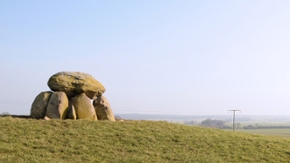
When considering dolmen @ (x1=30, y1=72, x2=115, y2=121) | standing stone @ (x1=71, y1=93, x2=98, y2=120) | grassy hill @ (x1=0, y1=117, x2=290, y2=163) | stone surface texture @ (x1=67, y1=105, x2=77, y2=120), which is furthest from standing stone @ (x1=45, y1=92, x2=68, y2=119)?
grassy hill @ (x1=0, y1=117, x2=290, y2=163)

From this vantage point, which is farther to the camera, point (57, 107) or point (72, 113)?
point (72, 113)

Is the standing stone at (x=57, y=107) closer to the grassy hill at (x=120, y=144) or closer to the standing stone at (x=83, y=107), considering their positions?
the standing stone at (x=83, y=107)

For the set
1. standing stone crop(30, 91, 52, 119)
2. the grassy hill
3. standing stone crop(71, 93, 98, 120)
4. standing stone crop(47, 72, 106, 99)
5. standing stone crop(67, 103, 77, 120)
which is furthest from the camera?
standing stone crop(47, 72, 106, 99)

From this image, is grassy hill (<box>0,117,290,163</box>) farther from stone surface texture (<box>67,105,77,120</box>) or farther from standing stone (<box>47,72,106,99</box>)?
standing stone (<box>47,72,106,99</box>)

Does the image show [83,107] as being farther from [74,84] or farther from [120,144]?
[120,144]

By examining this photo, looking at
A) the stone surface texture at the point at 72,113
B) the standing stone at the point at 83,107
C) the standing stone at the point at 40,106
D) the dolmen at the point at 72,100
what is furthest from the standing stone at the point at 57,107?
the standing stone at the point at 83,107

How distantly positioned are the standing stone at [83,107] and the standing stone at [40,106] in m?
1.30

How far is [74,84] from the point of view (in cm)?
1509

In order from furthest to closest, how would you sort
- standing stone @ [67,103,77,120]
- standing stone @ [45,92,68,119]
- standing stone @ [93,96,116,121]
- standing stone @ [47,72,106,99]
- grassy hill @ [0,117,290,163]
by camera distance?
1. standing stone @ [93,96,116,121]
2. standing stone @ [47,72,106,99]
3. standing stone @ [67,103,77,120]
4. standing stone @ [45,92,68,119]
5. grassy hill @ [0,117,290,163]

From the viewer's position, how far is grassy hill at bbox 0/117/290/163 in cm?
966

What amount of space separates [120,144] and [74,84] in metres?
5.27

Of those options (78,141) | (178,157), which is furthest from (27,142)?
(178,157)

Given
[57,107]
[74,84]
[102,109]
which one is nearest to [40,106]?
[57,107]

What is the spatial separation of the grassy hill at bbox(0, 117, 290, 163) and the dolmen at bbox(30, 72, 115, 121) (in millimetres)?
1075
